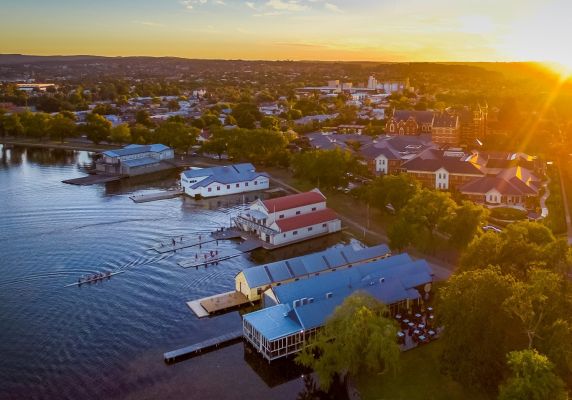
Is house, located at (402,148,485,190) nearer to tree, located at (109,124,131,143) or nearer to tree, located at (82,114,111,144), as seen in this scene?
tree, located at (109,124,131,143)

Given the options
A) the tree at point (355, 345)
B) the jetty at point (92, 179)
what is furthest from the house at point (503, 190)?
the jetty at point (92, 179)

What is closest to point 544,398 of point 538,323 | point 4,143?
point 538,323

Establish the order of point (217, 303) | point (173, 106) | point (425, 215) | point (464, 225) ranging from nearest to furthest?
1. point (217, 303)
2. point (464, 225)
3. point (425, 215)
4. point (173, 106)

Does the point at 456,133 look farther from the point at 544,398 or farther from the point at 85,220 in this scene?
the point at 544,398

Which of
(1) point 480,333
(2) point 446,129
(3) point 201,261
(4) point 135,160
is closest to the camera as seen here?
(1) point 480,333

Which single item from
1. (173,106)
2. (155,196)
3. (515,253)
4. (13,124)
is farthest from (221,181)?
(173,106)

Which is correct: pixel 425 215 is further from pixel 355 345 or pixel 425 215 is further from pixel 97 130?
pixel 97 130
